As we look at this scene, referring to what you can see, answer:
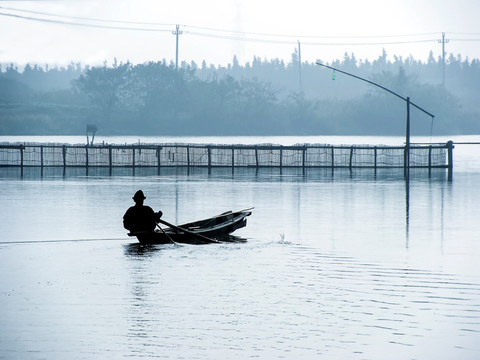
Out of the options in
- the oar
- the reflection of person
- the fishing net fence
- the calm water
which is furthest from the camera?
the fishing net fence

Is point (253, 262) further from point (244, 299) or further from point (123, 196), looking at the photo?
point (123, 196)

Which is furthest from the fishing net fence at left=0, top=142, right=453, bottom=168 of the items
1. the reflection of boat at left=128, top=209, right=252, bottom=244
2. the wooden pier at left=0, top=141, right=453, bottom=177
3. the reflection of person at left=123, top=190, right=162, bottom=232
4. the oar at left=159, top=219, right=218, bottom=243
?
the reflection of person at left=123, top=190, right=162, bottom=232

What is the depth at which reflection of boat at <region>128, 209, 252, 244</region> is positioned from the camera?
931 inches

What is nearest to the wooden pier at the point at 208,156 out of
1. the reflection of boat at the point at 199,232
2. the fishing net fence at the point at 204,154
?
the fishing net fence at the point at 204,154

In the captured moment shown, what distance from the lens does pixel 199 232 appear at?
2447 cm

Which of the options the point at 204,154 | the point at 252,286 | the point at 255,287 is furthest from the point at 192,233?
the point at 204,154

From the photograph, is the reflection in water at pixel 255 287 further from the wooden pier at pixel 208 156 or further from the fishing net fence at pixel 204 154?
the fishing net fence at pixel 204 154

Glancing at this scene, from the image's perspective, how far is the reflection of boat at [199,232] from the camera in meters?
23.6

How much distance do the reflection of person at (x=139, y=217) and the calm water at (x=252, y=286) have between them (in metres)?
0.63

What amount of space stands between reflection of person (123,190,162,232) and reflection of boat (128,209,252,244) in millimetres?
179

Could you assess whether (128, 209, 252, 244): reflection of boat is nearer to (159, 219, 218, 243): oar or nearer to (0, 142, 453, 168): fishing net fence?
(159, 219, 218, 243): oar

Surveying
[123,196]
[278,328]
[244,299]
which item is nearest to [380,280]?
[244,299]

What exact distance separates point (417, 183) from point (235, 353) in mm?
42902

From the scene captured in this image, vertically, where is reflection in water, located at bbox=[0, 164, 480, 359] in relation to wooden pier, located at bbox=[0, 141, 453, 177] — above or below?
below
